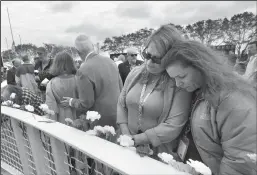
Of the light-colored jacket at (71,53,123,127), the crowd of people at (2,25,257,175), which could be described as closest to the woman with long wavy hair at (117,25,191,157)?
the crowd of people at (2,25,257,175)

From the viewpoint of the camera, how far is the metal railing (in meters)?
0.92

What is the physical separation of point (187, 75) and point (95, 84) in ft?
3.65

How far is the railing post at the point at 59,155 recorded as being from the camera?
1435mm

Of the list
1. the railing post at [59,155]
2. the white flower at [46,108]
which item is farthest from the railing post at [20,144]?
the railing post at [59,155]

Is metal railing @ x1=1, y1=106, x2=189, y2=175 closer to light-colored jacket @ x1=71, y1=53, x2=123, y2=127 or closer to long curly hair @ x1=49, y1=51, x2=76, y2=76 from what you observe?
light-colored jacket @ x1=71, y1=53, x2=123, y2=127

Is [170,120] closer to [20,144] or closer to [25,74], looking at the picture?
[20,144]

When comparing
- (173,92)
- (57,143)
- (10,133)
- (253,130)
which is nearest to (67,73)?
(10,133)

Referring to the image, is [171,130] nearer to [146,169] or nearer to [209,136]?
[209,136]

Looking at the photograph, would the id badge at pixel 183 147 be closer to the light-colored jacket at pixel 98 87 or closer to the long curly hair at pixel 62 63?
the light-colored jacket at pixel 98 87

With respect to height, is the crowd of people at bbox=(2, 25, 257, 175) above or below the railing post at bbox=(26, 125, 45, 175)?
above

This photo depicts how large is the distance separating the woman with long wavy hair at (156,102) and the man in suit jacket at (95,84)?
579 millimetres

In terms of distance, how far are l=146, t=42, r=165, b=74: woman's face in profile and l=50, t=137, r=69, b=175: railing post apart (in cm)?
74

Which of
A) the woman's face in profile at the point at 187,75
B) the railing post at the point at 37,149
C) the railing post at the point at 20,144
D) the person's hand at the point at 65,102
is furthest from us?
the person's hand at the point at 65,102

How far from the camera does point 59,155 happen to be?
1444 mm
